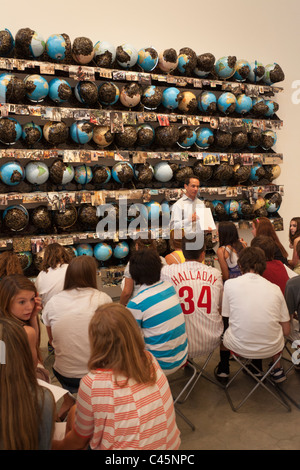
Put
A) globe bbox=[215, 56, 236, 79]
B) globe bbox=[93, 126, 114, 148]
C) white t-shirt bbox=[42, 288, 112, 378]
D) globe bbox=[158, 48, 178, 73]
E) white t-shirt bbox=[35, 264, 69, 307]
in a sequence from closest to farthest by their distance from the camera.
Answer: white t-shirt bbox=[42, 288, 112, 378] < white t-shirt bbox=[35, 264, 69, 307] < globe bbox=[93, 126, 114, 148] < globe bbox=[158, 48, 178, 73] < globe bbox=[215, 56, 236, 79]

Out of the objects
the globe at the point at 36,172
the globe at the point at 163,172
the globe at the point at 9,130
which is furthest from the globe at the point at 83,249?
the globe at the point at 9,130

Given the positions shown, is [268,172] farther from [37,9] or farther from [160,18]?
[37,9]

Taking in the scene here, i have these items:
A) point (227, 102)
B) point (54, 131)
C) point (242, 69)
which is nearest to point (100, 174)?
point (54, 131)

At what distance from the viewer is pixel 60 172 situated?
17.5 ft

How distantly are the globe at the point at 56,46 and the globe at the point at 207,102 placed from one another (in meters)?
2.31

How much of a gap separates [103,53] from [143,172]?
1.65m

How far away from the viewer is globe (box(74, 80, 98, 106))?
5492mm

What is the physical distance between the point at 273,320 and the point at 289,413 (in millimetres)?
770

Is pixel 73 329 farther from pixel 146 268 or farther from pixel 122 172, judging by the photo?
pixel 122 172

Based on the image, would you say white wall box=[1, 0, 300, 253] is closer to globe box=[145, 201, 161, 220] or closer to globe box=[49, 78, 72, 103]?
globe box=[49, 78, 72, 103]

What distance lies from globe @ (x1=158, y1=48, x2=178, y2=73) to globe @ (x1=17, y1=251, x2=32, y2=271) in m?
3.30

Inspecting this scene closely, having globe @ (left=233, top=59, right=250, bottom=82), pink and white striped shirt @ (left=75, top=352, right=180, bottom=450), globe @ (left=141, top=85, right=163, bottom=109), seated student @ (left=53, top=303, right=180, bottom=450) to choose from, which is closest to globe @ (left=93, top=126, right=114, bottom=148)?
globe @ (left=141, top=85, right=163, bottom=109)

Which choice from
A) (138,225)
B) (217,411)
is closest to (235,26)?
(138,225)

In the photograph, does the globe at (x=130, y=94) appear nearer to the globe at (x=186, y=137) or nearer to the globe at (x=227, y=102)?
the globe at (x=186, y=137)
